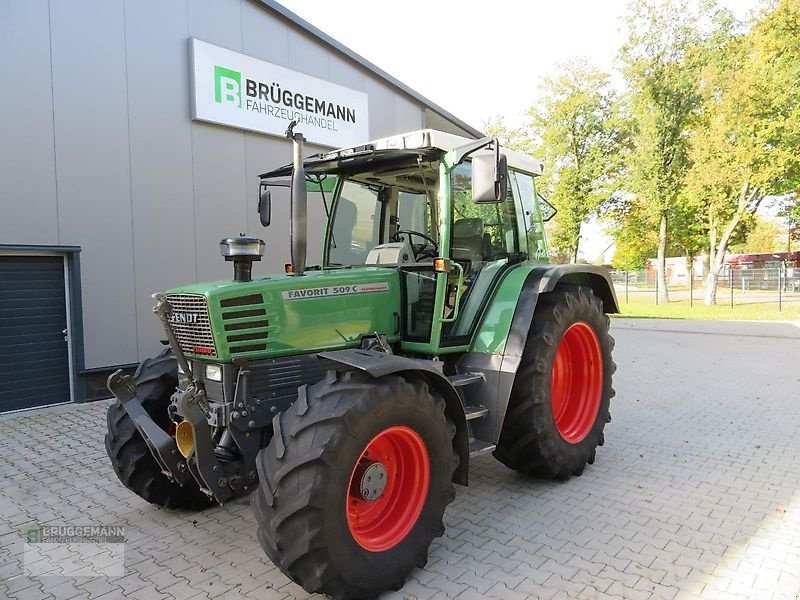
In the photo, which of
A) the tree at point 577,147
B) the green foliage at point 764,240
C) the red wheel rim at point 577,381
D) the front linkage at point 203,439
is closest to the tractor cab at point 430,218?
the red wheel rim at point 577,381

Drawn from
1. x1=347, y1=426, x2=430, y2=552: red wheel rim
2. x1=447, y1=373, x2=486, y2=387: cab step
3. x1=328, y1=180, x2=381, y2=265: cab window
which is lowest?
x1=347, y1=426, x2=430, y2=552: red wheel rim

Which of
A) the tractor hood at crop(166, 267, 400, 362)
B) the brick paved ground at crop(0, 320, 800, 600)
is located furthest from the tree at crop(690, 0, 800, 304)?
the tractor hood at crop(166, 267, 400, 362)

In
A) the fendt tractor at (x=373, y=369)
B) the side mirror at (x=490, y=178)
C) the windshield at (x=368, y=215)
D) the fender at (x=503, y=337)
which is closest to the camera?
the fendt tractor at (x=373, y=369)

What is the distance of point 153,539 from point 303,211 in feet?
7.49

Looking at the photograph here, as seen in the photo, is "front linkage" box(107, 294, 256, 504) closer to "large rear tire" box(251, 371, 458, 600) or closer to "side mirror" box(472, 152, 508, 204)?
"large rear tire" box(251, 371, 458, 600)

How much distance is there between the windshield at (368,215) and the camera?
13.8ft

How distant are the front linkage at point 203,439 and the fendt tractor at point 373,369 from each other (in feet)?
0.03

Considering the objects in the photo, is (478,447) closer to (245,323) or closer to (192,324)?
(245,323)

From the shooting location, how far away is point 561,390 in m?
4.66

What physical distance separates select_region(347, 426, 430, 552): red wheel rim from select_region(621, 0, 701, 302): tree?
72.1 feet

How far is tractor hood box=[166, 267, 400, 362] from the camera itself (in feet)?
9.96

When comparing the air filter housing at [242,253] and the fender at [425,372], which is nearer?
the fender at [425,372]

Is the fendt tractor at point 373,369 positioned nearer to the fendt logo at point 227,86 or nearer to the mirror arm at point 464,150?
the mirror arm at point 464,150

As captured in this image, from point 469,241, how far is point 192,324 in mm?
2033
